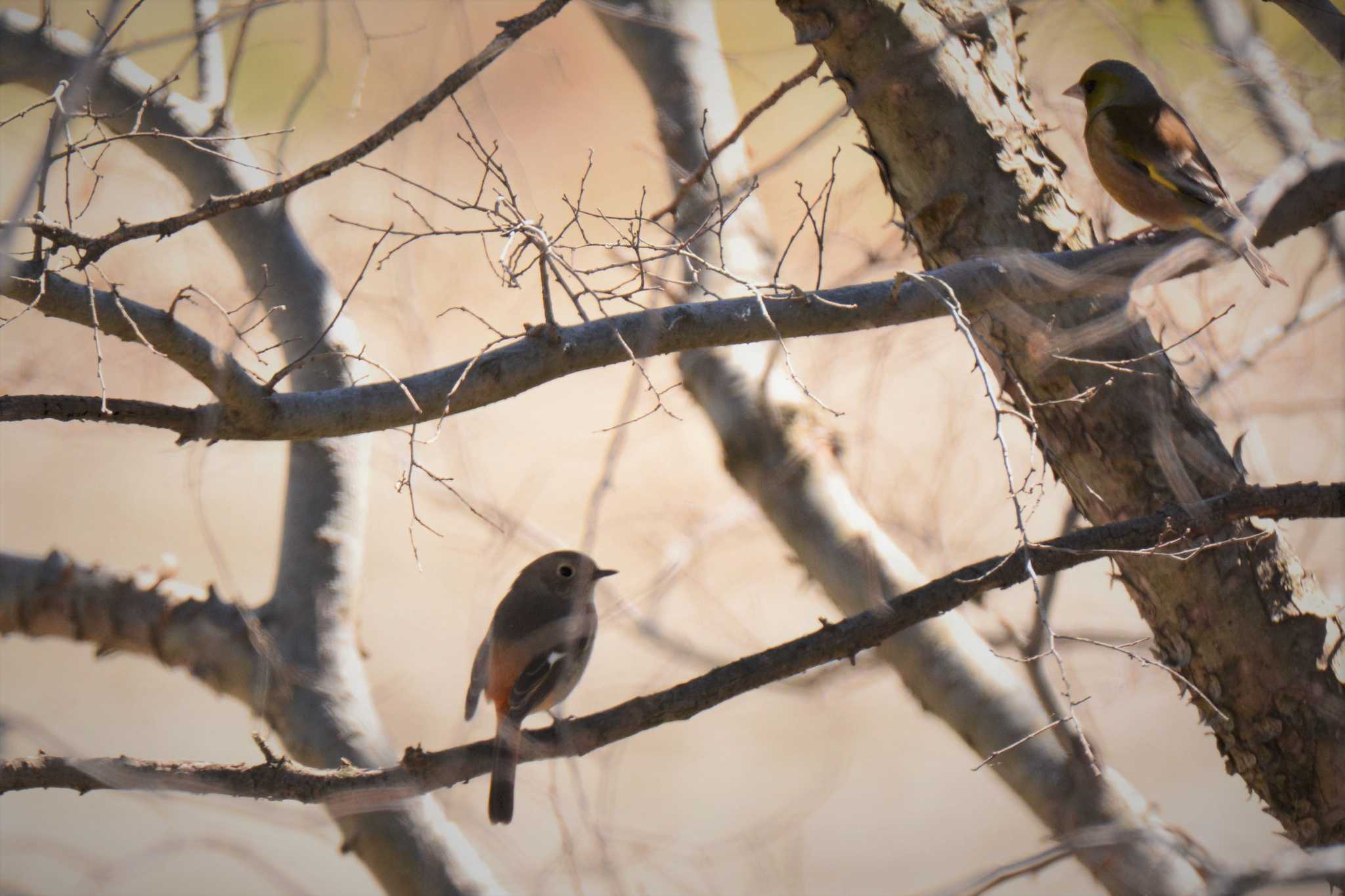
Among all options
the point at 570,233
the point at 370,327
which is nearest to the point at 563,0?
the point at 370,327

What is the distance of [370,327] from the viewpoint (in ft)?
17.0

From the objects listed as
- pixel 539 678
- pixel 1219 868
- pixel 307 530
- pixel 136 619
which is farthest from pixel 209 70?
pixel 1219 868

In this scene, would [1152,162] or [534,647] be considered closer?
[534,647]

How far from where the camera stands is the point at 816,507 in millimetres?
3650

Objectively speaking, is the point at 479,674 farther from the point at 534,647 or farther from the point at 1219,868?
the point at 1219,868

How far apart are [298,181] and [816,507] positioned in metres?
2.09

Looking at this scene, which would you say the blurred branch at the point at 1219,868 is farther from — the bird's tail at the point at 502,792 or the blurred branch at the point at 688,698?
the bird's tail at the point at 502,792

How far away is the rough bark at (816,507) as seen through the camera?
3.20 meters

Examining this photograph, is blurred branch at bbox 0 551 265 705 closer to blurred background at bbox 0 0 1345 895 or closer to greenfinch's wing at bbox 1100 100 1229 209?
blurred background at bbox 0 0 1345 895

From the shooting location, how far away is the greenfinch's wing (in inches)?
130

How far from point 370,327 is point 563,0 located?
9.99 ft

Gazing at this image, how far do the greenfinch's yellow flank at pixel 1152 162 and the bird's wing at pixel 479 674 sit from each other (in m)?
2.48

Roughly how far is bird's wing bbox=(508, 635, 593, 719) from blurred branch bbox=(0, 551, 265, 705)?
86 cm

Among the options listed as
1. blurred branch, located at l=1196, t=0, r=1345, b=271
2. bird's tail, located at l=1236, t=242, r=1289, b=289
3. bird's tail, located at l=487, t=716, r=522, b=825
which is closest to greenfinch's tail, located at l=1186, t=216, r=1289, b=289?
bird's tail, located at l=1236, t=242, r=1289, b=289
